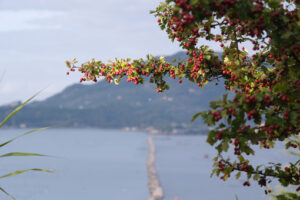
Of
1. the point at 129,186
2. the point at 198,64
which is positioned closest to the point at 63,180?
the point at 129,186

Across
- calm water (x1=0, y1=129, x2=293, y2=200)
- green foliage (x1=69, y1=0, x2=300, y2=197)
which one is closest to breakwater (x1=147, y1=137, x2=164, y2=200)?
calm water (x1=0, y1=129, x2=293, y2=200)

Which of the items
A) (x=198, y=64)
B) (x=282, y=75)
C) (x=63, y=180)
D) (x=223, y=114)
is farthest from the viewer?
(x=63, y=180)

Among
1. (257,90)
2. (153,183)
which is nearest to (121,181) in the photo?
(153,183)

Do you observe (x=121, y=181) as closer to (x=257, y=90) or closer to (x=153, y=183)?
(x=153, y=183)

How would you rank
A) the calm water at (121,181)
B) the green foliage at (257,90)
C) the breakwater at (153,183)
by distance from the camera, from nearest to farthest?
the green foliage at (257,90) → the breakwater at (153,183) → the calm water at (121,181)

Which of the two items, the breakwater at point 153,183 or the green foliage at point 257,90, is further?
the breakwater at point 153,183

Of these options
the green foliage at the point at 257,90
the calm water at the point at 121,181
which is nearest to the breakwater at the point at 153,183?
the calm water at the point at 121,181

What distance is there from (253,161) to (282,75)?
161 m

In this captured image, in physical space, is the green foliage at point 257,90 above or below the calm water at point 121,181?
above

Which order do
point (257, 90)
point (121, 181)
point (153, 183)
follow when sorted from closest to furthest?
point (257, 90), point (121, 181), point (153, 183)

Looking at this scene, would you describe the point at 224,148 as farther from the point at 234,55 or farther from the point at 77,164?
the point at 77,164

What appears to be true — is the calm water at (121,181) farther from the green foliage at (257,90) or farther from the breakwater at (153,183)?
the green foliage at (257,90)

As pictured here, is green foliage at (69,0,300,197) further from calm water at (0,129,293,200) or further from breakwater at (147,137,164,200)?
breakwater at (147,137,164,200)

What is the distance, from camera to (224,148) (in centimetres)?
451
